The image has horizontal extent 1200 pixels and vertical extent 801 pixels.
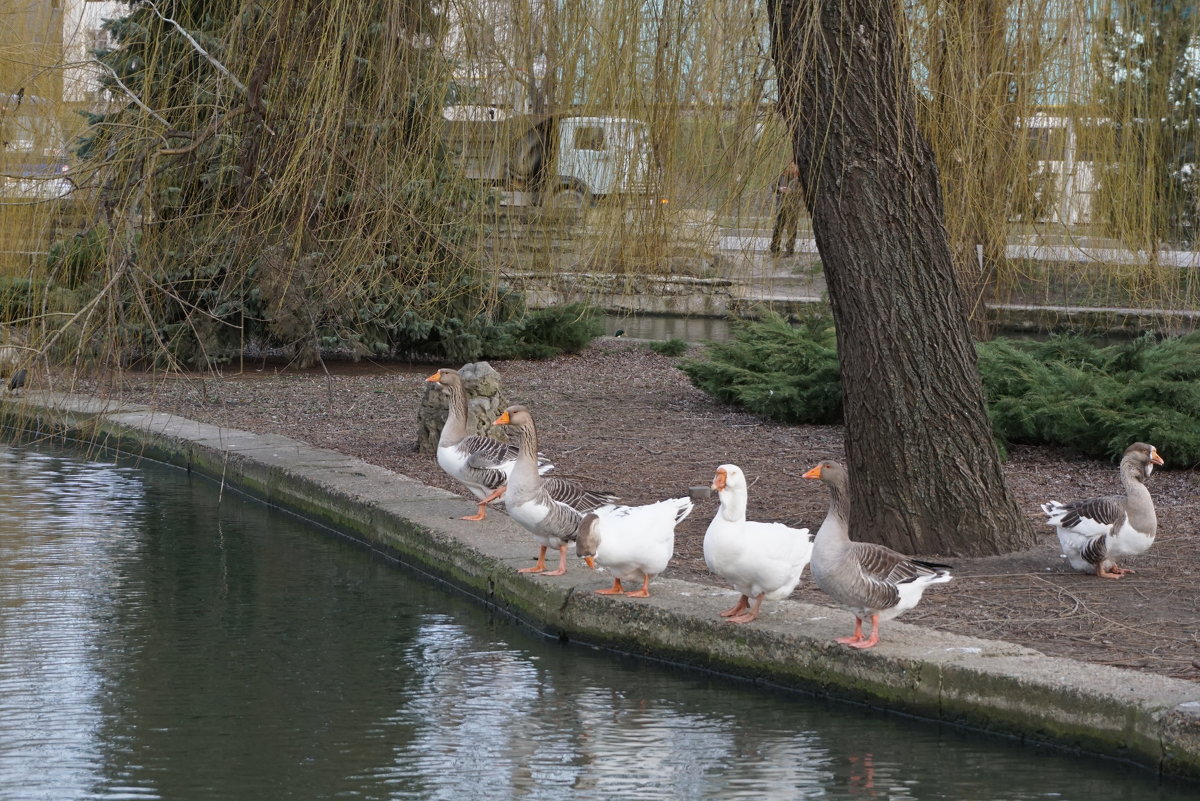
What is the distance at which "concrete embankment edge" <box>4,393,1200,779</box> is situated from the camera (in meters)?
5.50

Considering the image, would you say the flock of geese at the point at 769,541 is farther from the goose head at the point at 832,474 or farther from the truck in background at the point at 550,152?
the truck in background at the point at 550,152

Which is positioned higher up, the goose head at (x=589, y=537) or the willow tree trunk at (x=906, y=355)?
the willow tree trunk at (x=906, y=355)

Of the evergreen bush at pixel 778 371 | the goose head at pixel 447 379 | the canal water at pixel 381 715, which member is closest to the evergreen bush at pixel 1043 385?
the evergreen bush at pixel 778 371

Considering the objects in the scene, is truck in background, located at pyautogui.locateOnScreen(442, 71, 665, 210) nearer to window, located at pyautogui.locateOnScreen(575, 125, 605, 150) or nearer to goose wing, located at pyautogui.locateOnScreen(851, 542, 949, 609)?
window, located at pyautogui.locateOnScreen(575, 125, 605, 150)

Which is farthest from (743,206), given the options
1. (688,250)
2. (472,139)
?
(472,139)

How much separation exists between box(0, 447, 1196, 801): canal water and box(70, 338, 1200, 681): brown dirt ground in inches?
35.2

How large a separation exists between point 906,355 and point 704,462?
Answer: 12.4 ft

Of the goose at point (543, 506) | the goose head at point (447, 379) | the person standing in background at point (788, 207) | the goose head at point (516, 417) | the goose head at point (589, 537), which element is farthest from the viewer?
the goose head at point (447, 379)

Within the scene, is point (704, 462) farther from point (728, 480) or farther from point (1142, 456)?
point (728, 480)

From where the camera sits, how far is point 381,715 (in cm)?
630

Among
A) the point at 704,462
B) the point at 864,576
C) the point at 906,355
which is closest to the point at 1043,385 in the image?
the point at 704,462

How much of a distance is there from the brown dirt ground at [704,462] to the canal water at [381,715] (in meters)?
0.89

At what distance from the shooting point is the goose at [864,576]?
617cm

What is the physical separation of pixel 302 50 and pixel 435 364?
12.0m
